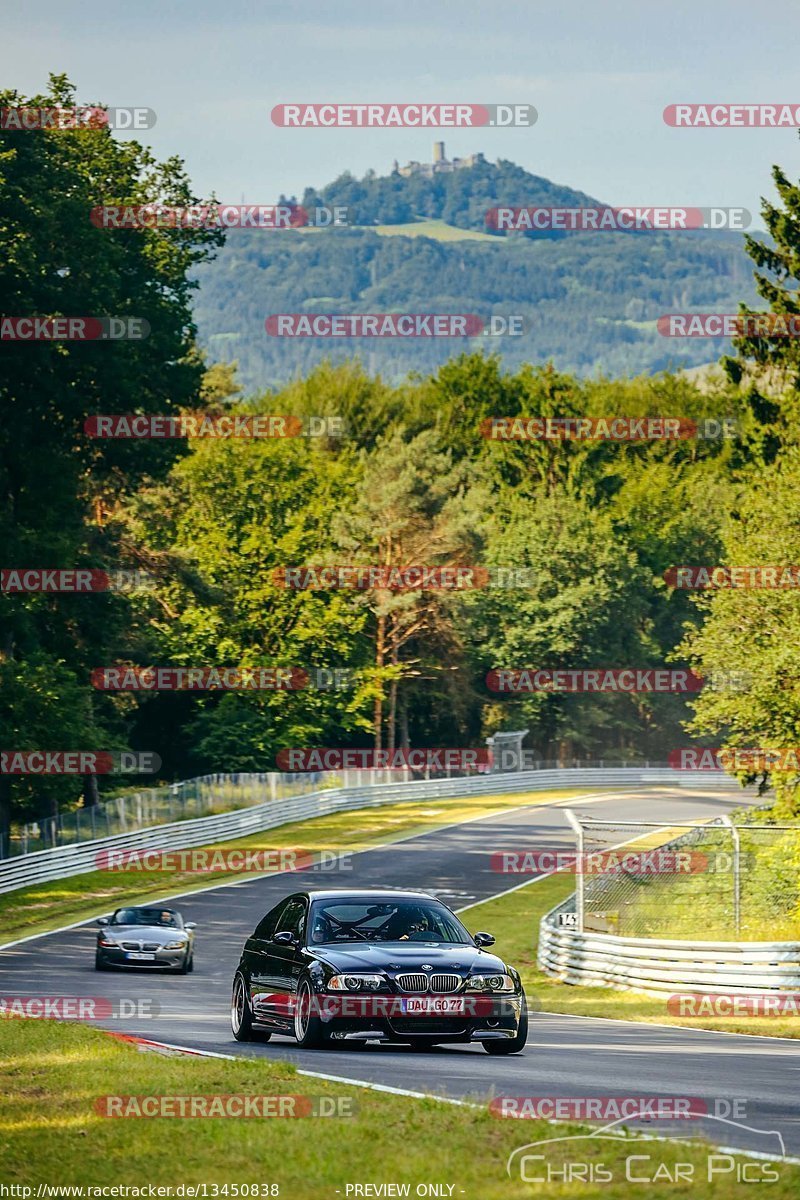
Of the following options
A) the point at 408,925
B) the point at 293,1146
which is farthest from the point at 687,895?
the point at 293,1146

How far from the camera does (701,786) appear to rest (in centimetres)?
8188

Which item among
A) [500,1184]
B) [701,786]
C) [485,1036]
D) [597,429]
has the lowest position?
[701,786]

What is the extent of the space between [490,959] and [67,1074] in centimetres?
391

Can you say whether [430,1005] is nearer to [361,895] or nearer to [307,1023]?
[307,1023]

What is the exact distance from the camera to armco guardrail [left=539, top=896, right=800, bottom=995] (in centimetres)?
2200

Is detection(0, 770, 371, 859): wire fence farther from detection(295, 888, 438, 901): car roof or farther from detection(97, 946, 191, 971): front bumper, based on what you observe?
detection(295, 888, 438, 901): car roof

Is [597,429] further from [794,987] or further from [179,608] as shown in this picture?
[794,987]

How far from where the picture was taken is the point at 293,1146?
9375 millimetres

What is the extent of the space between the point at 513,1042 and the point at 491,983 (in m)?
0.71

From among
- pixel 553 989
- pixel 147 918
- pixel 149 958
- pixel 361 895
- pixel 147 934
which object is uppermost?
pixel 361 895

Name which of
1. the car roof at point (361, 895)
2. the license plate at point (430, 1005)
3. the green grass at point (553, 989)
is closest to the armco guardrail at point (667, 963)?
the green grass at point (553, 989)

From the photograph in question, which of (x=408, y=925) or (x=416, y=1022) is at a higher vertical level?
(x=408, y=925)

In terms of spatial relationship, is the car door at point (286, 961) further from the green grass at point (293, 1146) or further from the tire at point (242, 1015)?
the green grass at point (293, 1146)

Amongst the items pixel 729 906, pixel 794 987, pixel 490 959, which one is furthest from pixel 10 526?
pixel 490 959
